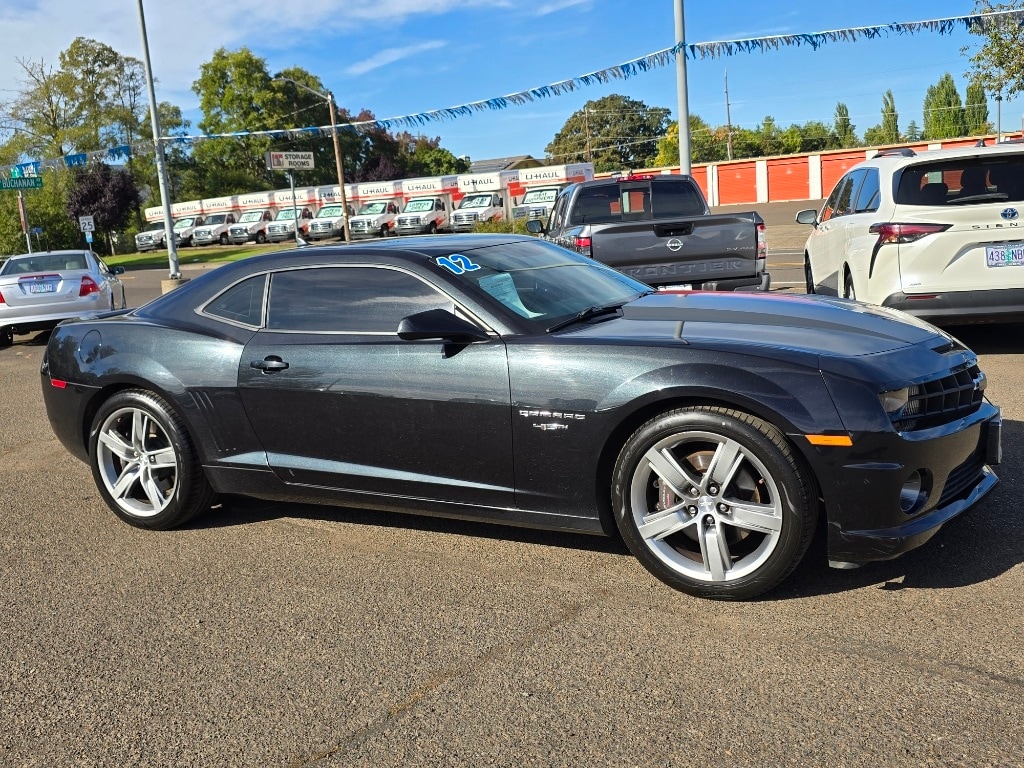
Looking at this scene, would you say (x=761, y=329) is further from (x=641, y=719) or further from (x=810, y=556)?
(x=641, y=719)

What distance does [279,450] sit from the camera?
14.7 feet

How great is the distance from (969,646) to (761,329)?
1393 millimetres

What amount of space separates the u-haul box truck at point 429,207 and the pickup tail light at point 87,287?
30.8 metres

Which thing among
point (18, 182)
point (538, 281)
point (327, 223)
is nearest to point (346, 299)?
point (538, 281)

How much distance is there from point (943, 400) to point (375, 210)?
47289mm

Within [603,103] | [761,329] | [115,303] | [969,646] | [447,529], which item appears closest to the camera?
[969,646]

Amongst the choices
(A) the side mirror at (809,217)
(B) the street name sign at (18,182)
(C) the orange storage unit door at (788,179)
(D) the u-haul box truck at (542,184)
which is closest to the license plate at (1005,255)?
(A) the side mirror at (809,217)

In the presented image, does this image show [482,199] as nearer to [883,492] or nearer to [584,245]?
[584,245]

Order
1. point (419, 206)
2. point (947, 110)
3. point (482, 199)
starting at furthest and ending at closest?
point (947, 110), point (419, 206), point (482, 199)

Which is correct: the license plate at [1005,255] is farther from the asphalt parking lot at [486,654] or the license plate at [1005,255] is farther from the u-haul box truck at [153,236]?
the u-haul box truck at [153,236]

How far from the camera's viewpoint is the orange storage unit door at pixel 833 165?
56.5 m

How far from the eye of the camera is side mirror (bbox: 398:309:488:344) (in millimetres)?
3980

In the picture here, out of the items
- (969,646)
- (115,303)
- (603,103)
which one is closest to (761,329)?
(969,646)

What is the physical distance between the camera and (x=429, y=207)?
45.0 m
